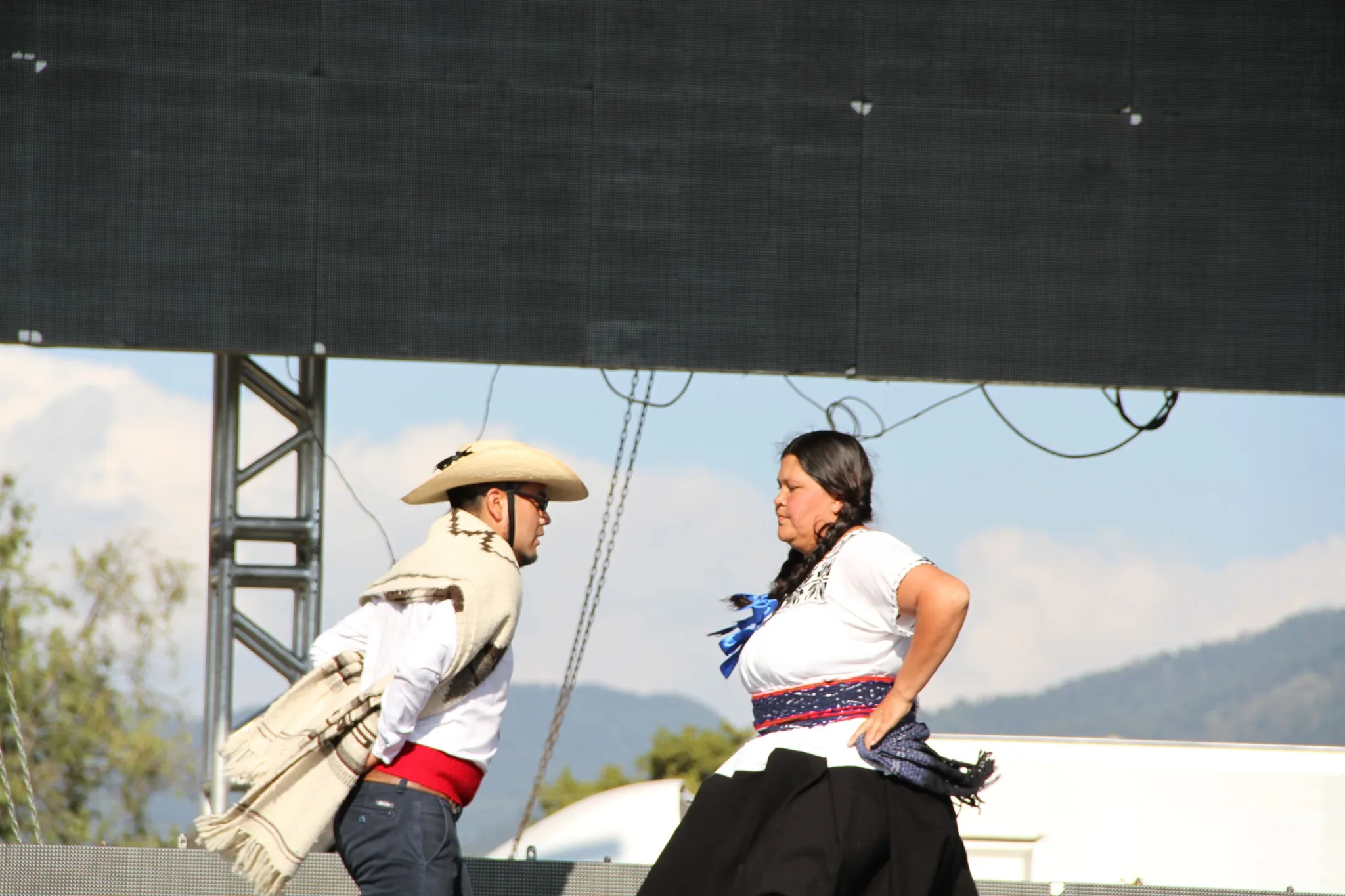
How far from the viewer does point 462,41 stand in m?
5.17

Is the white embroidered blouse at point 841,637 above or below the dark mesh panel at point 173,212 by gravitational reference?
below

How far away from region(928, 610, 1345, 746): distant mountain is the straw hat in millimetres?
→ 125641

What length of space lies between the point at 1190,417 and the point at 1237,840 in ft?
427

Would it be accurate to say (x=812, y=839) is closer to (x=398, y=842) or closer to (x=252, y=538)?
(x=398, y=842)

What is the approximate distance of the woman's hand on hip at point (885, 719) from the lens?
280cm

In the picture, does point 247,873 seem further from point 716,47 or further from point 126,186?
point 716,47

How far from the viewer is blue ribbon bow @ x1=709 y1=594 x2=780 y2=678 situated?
10.0ft

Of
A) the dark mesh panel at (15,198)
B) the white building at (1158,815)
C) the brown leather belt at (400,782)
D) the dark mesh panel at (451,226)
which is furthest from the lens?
the white building at (1158,815)

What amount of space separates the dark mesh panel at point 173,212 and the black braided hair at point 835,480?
2.49 meters

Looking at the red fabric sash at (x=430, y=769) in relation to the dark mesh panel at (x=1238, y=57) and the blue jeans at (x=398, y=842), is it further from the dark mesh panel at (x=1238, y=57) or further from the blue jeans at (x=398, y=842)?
the dark mesh panel at (x=1238, y=57)

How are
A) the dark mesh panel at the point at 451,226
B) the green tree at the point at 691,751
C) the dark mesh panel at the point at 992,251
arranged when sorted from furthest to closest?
the green tree at the point at 691,751
the dark mesh panel at the point at 992,251
the dark mesh panel at the point at 451,226

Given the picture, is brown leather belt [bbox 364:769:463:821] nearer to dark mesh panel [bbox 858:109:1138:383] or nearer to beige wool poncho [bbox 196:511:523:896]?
beige wool poncho [bbox 196:511:523:896]

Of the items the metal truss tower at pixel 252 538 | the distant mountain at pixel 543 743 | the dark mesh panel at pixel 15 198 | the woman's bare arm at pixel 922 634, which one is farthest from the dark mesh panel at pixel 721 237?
the distant mountain at pixel 543 743

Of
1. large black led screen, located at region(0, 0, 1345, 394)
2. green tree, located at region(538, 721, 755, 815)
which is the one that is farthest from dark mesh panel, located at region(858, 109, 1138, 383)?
green tree, located at region(538, 721, 755, 815)
